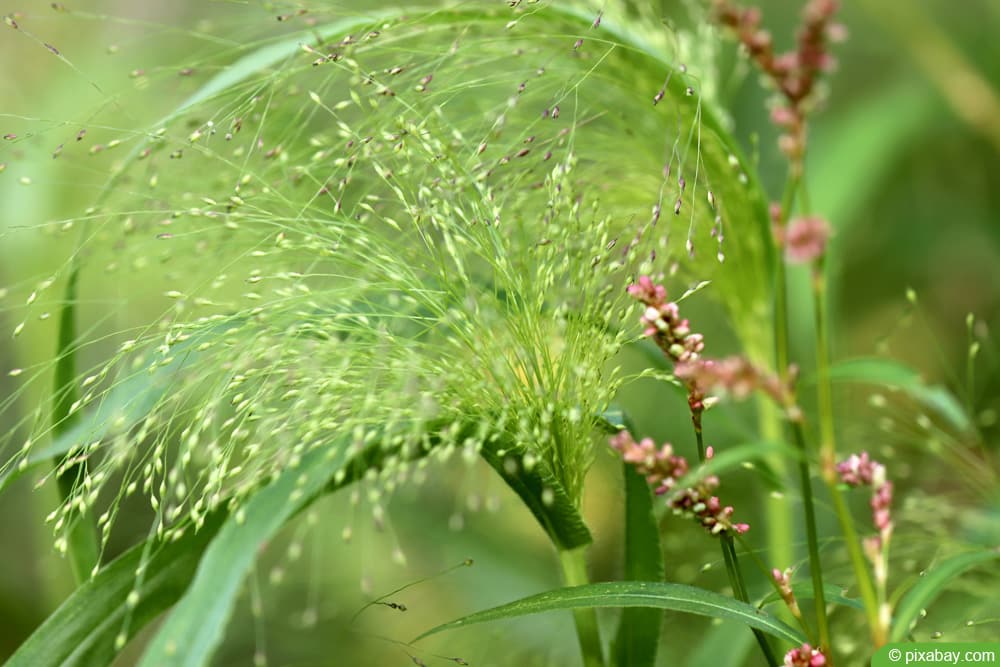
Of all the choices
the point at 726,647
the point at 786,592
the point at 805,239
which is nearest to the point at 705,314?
the point at 726,647

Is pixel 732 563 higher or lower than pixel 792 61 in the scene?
lower

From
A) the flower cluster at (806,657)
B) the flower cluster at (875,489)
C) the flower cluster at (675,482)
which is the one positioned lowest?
the flower cluster at (806,657)

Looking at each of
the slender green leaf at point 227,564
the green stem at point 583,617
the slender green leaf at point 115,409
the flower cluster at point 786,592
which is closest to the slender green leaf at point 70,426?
the slender green leaf at point 115,409

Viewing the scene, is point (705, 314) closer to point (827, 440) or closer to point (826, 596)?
point (826, 596)

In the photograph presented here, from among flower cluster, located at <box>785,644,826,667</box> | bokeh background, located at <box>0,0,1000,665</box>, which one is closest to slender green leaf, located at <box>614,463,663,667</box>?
flower cluster, located at <box>785,644,826,667</box>

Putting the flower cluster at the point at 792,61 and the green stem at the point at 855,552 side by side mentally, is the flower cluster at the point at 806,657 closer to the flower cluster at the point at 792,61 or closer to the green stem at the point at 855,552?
the green stem at the point at 855,552

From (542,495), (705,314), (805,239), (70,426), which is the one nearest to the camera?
(805,239)

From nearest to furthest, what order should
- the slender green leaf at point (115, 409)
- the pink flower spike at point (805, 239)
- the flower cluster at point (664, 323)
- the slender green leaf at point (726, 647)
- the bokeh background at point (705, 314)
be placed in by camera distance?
the pink flower spike at point (805, 239)
the flower cluster at point (664, 323)
the slender green leaf at point (115, 409)
the slender green leaf at point (726, 647)
the bokeh background at point (705, 314)
